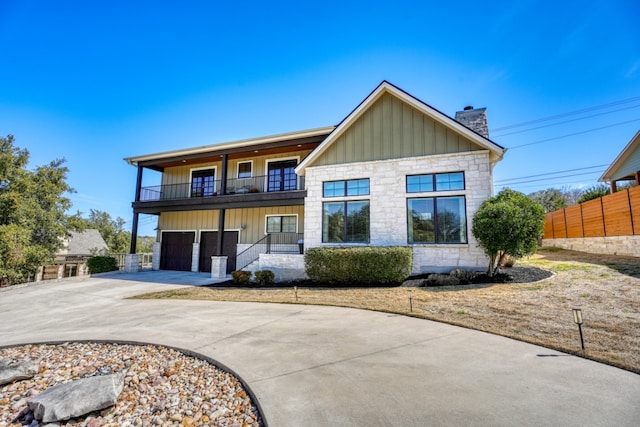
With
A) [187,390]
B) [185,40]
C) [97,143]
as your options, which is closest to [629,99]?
[185,40]

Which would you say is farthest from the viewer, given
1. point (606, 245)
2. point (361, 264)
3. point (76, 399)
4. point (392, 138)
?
point (606, 245)

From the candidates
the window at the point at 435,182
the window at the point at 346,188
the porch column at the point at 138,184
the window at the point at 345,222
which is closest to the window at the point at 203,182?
the porch column at the point at 138,184

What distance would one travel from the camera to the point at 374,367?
3426 millimetres

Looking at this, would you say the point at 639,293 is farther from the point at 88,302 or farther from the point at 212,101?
the point at 212,101

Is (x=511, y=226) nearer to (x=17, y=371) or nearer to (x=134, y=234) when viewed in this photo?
(x=17, y=371)

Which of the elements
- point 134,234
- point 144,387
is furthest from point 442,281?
point 134,234

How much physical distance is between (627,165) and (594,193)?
4.08m

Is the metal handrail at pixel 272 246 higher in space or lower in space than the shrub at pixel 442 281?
higher

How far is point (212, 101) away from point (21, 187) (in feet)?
50.1

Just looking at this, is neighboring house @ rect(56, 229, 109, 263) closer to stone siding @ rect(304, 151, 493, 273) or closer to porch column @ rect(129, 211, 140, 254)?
porch column @ rect(129, 211, 140, 254)

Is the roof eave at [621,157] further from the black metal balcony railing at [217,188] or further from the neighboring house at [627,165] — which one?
the black metal balcony railing at [217,188]

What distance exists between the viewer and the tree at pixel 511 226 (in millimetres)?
8727

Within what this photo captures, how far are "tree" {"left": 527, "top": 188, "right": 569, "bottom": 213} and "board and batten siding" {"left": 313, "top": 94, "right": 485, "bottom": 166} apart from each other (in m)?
29.9

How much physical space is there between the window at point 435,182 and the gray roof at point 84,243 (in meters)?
35.7
